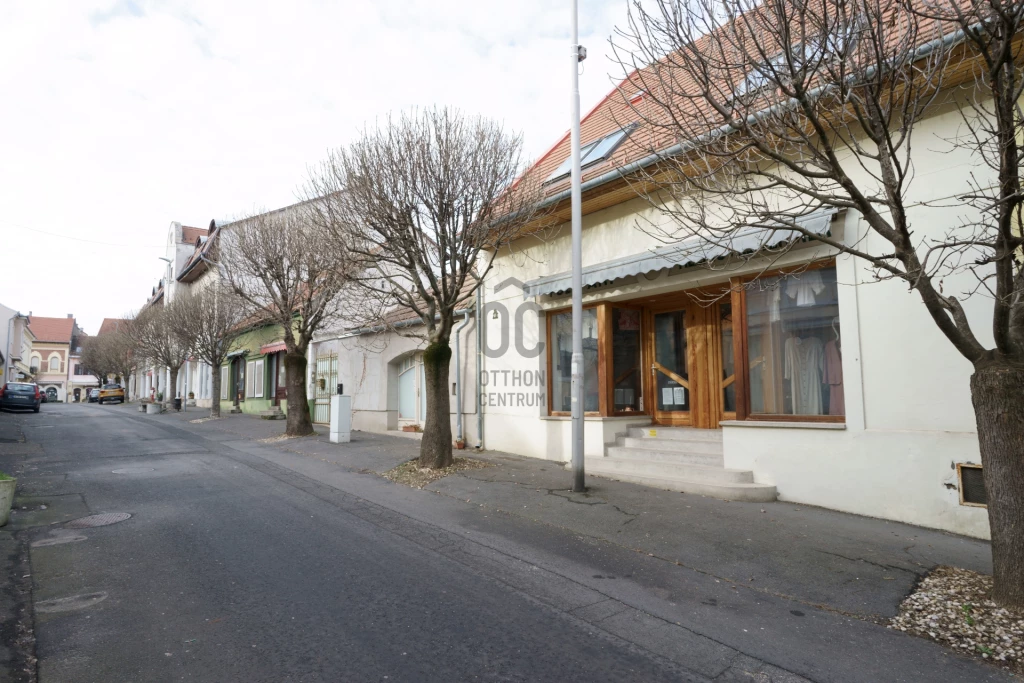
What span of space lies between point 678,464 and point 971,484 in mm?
3336

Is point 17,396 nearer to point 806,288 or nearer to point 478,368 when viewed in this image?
point 478,368

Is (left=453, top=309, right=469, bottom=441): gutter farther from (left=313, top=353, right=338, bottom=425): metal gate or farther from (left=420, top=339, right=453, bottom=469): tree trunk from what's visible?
(left=313, top=353, right=338, bottom=425): metal gate

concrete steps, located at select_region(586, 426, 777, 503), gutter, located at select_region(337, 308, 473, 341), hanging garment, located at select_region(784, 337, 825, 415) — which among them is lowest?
concrete steps, located at select_region(586, 426, 777, 503)

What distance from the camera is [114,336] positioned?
153 feet

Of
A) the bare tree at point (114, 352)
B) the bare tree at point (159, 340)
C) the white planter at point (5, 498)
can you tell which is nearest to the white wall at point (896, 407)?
the white planter at point (5, 498)

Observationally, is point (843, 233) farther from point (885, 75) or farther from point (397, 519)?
point (397, 519)

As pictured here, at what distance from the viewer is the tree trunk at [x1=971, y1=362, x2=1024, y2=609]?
3992 millimetres

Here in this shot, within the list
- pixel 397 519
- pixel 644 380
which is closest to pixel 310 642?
pixel 397 519

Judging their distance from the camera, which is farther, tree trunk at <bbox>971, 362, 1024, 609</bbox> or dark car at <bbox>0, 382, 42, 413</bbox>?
dark car at <bbox>0, 382, 42, 413</bbox>

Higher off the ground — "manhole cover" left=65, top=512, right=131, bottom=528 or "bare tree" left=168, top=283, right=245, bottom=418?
"bare tree" left=168, top=283, right=245, bottom=418

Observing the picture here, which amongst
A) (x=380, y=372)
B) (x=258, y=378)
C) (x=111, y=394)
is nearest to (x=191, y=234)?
(x=111, y=394)

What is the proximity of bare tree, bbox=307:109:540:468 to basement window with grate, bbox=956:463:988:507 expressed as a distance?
21.8ft

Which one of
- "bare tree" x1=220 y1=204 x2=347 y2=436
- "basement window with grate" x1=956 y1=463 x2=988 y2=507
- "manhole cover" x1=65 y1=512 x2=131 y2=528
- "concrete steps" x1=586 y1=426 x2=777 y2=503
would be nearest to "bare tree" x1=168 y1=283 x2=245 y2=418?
"bare tree" x1=220 y1=204 x2=347 y2=436

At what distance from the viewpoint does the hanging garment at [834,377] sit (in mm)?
Answer: 7219
